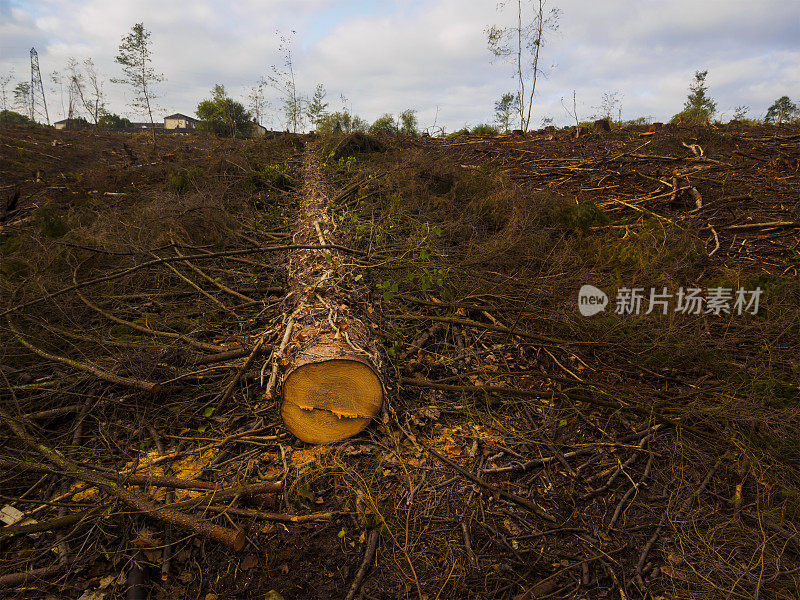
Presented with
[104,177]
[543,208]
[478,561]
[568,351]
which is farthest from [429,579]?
[104,177]

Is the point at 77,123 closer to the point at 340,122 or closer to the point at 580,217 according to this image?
the point at 340,122

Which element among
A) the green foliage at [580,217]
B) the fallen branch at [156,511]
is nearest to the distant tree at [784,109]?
the green foliage at [580,217]

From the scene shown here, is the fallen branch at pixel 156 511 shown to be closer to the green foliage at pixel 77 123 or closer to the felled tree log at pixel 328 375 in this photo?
the felled tree log at pixel 328 375

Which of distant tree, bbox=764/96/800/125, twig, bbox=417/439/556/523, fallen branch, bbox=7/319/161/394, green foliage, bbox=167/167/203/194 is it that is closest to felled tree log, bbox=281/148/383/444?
twig, bbox=417/439/556/523

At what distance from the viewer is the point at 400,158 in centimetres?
816

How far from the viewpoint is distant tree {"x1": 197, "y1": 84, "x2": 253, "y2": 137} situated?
16103 millimetres

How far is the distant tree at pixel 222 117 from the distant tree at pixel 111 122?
38.0ft

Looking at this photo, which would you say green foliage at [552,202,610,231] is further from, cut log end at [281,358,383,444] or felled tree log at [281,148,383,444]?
cut log end at [281,358,383,444]

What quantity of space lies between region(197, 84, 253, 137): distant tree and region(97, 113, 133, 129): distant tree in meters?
11.6

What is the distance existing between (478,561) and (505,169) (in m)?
7.81

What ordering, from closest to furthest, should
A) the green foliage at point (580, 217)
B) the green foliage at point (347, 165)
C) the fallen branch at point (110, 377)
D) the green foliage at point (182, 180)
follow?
the fallen branch at point (110, 377) → the green foliage at point (580, 217) → the green foliage at point (182, 180) → the green foliage at point (347, 165)

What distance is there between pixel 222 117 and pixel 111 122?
701 inches

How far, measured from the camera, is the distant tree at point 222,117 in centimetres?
1610

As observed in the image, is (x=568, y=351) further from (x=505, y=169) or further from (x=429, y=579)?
(x=505, y=169)
